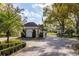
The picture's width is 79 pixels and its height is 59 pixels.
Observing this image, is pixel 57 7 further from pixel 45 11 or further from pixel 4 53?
pixel 4 53

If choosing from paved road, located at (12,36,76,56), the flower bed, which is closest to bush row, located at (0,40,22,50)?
the flower bed

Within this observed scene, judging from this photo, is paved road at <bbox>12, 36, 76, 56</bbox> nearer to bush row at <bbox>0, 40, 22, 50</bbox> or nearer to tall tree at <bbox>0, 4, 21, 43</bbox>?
bush row at <bbox>0, 40, 22, 50</bbox>

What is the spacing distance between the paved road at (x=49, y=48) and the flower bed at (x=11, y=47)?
49 mm

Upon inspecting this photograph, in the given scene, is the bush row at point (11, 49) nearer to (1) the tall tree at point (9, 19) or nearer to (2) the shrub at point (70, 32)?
(1) the tall tree at point (9, 19)

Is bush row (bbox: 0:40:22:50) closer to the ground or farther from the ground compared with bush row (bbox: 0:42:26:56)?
farther from the ground

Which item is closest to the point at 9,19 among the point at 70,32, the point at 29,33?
the point at 29,33

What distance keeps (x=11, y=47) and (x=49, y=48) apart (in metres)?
0.44

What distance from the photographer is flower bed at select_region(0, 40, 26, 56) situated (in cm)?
313

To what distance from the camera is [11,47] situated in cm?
317

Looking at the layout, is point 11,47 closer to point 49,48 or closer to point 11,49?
point 11,49

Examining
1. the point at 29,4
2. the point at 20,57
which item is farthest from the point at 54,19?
the point at 20,57

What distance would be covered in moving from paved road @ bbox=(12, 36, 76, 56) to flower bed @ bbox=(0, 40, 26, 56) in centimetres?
5

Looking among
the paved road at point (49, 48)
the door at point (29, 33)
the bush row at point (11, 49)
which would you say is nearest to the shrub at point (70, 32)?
the paved road at point (49, 48)

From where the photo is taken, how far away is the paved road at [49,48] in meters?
3.17
